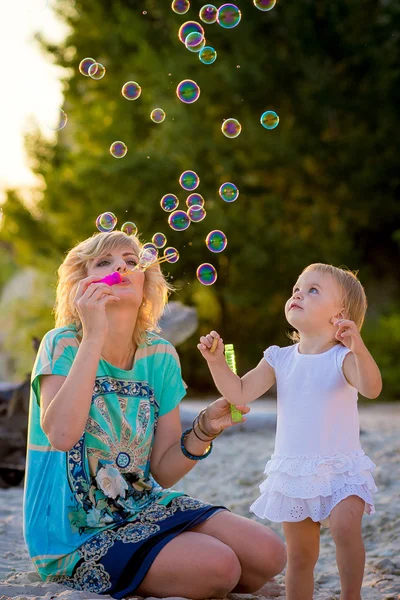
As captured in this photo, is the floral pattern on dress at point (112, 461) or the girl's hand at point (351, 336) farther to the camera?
the floral pattern on dress at point (112, 461)

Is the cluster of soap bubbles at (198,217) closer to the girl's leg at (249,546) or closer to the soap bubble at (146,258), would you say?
the soap bubble at (146,258)

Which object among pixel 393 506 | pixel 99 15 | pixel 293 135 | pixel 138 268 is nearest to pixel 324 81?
pixel 293 135

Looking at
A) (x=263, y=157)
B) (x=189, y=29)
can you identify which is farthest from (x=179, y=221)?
(x=263, y=157)

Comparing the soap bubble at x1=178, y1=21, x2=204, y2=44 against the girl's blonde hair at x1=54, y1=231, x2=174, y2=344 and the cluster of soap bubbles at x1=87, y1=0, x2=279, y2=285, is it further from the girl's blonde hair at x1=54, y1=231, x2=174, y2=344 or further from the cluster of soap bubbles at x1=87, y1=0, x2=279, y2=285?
the girl's blonde hair at x1=54, y1=231, x2=174, y2=344

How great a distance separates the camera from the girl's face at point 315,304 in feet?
8.64

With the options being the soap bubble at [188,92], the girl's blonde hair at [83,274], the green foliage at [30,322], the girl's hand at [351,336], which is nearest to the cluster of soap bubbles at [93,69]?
the soap bubble at [188,92]

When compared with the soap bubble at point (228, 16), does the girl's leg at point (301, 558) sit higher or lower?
lower

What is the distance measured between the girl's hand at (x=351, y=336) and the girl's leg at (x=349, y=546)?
1.44 feet

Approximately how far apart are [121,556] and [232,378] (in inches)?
25.5

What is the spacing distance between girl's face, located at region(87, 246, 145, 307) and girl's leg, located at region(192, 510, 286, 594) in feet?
2.59

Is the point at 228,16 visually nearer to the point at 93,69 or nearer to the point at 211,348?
the point at 93,69

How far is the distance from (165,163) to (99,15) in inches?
102

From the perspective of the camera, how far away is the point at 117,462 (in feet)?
9.11

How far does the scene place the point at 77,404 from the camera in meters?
2.52
